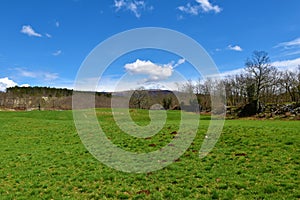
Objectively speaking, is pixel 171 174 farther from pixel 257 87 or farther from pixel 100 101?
pixel 100 101

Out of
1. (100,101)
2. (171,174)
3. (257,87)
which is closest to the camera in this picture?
(171,174)

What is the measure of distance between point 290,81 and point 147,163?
71.6 meters

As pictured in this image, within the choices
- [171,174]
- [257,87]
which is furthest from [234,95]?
[171,174]

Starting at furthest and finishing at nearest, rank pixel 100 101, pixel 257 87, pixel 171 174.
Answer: pixel 100 101
pixel 257 87
pixel 171 174

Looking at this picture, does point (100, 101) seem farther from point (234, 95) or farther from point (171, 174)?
point (171, 174)

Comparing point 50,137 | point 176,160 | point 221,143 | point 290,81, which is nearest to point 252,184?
point 176,160

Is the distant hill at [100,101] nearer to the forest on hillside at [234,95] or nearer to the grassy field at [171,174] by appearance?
the forest on hillside at [234,95]

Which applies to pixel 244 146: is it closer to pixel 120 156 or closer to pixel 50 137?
pixel 120 156

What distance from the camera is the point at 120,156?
601 inches

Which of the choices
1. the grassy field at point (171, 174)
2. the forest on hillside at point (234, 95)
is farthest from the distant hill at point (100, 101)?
the grassy field at point (171, 174)

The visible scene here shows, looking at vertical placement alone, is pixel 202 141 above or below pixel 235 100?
below

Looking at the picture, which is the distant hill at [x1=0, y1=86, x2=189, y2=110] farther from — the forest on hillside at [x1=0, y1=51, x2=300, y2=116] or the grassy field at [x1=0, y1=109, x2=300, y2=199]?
the grassy field at [x1=0, y1=109, x2=300, y2=199]

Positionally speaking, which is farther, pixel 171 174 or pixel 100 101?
pixel 100 101

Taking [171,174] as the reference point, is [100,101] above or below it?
above
